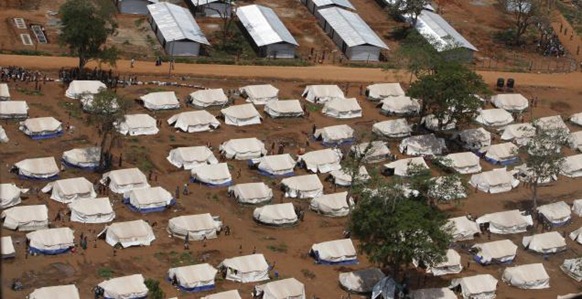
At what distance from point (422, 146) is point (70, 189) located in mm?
31598

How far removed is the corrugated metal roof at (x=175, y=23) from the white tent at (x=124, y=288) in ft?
136

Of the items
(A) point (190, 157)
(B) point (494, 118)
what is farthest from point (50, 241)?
(B) point (494, 118)

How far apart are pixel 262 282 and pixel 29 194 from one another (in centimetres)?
1881

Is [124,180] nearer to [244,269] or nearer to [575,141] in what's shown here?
[244,269]

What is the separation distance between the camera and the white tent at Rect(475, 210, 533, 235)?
6391 cm

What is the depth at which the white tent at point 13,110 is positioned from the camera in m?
69.6

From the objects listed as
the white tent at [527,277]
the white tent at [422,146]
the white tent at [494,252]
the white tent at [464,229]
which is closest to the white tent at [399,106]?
the white tent at [422,146]

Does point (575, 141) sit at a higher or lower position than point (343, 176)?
lower

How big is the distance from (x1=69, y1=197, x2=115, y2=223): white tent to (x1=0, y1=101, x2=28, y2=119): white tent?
51.0 feet

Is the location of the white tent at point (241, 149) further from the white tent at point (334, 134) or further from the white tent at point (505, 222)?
the white tent at point (505, 222)

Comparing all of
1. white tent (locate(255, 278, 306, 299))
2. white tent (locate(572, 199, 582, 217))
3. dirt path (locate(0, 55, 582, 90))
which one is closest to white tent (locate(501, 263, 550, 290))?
white tent (locate(572, 199, 582, 217))

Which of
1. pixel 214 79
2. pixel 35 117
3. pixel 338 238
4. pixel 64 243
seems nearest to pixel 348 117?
pixel 214 79

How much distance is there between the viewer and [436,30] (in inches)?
3880

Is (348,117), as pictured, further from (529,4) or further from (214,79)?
(529,4)
